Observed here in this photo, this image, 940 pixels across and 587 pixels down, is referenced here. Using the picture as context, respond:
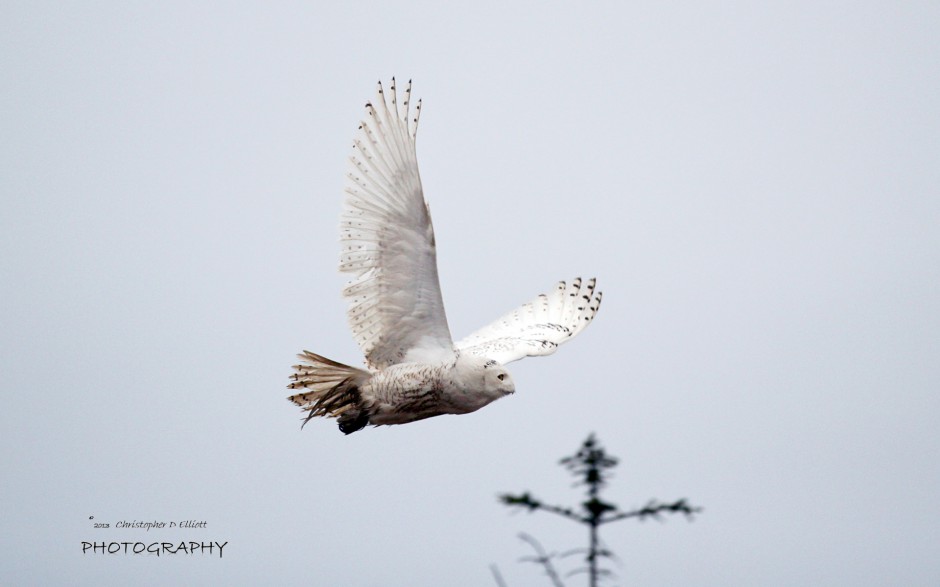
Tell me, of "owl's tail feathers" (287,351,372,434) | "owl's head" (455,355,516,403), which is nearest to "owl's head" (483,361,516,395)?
"owl's head" (455,355,516,403)

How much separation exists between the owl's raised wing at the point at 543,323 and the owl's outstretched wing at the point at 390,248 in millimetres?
1586

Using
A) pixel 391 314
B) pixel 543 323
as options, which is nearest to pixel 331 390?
pixel 391 314

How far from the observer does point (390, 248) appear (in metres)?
8.56

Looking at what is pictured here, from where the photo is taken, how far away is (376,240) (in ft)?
28.1

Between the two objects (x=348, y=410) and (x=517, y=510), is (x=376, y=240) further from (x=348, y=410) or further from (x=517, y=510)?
(x=517, y=510)

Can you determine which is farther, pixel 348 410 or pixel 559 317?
pixel 559 317

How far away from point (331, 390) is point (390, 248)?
1.44m

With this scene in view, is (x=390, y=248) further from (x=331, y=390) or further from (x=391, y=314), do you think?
(x=331, y=390)

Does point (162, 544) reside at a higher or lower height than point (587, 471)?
higher

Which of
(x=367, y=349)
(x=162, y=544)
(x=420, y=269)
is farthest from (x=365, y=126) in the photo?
(x=162, y=544)

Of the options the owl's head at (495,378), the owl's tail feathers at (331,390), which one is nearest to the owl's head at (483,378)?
the owl's head at (495,378)

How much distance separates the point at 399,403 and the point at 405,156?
2.00 meters

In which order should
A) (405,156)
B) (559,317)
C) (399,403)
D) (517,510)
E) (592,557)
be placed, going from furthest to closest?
(559,317), (399,403), (405,156), (517,510), (592,557)

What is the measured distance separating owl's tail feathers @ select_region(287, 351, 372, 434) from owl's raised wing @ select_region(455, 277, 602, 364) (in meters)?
1.56
